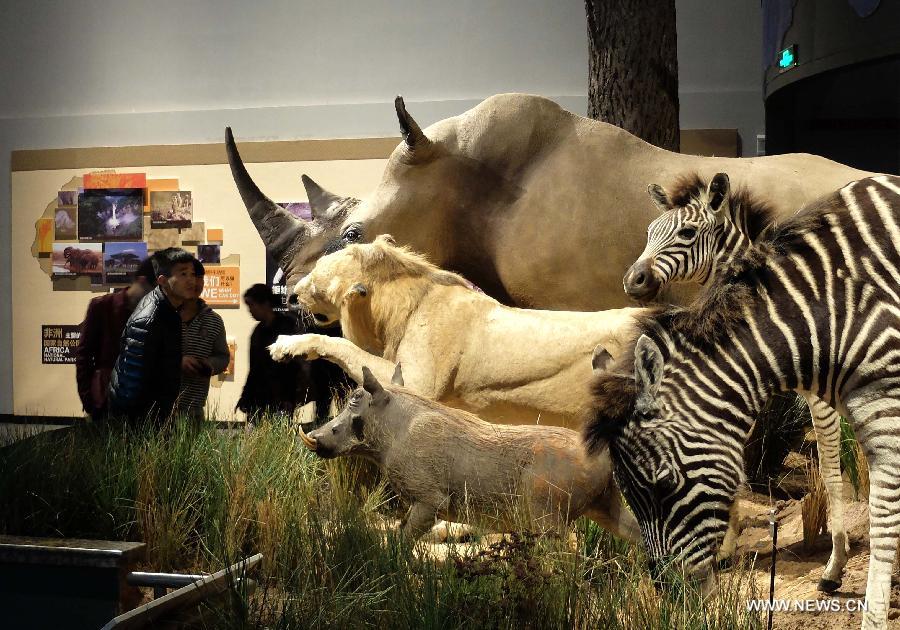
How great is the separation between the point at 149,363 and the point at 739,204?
103 inches

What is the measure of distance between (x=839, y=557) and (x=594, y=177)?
1.89 meters

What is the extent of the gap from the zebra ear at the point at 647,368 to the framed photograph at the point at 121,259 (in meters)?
4.78

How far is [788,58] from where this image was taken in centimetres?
434

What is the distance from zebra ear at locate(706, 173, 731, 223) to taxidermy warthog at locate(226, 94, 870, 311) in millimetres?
738

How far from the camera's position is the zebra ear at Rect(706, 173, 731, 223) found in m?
3.28

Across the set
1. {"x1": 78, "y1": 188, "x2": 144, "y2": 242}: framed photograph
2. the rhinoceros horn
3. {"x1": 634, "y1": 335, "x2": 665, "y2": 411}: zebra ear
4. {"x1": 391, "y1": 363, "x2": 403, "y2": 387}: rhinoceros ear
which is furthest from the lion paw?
{"x1": 78, "y1": 188, "x2": 144, "y2": 242}: framed photograph

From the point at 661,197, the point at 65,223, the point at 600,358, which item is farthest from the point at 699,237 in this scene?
the point at 65,223

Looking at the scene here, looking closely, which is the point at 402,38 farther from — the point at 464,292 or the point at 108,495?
the point at 108,495

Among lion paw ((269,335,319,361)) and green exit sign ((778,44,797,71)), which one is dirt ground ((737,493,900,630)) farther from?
green exit sign ((778,44,797,71))

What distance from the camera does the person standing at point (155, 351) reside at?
4426 mm

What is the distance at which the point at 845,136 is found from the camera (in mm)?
4199

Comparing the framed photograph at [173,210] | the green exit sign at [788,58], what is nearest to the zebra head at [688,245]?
the green exit sign at [788,58]

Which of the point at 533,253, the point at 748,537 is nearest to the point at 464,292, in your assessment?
the point at 533,253

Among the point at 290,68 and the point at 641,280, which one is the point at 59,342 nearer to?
the point at 290,68
